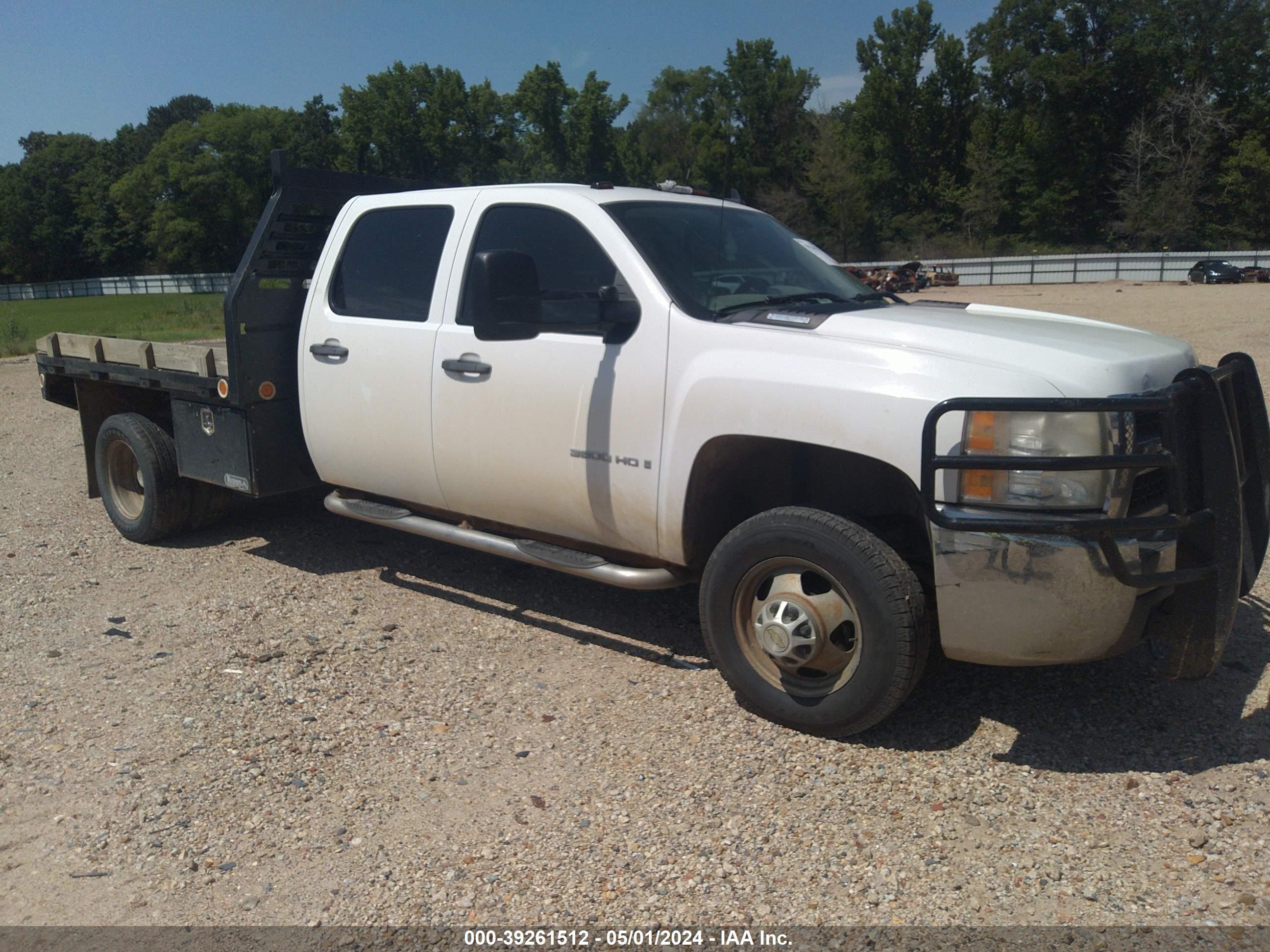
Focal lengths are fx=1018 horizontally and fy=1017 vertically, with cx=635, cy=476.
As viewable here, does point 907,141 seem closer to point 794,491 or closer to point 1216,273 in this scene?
point 1216,273

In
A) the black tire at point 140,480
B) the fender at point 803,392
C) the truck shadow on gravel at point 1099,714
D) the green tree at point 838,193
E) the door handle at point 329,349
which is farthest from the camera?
the green tree at point 838,193

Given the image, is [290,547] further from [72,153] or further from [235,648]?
[72,153]

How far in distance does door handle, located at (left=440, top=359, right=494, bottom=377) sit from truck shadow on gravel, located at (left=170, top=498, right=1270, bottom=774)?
1348 mm

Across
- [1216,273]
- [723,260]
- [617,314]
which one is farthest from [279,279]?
[1216,273]

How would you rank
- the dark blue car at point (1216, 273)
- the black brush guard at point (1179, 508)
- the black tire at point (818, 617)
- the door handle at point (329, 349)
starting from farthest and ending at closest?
the dark blue car at point (1216, 273), the door handle at point (329, 349), the black tire at point (818, 617), the black brush guard at point (1179, 508)

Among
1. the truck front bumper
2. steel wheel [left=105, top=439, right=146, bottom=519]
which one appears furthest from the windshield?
steel wheel [left=105, top=439, right=146, bottom=519]

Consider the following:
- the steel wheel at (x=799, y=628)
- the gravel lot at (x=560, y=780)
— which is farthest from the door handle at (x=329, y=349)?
the steel wheel at (x=799, y=628)

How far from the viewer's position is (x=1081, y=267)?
45938 mm

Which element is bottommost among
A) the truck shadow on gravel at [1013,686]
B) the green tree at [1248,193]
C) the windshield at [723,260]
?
the truck shadow on gravel at [1013,686]

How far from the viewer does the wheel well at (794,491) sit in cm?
390

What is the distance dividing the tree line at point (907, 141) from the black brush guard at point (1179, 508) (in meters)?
54.1

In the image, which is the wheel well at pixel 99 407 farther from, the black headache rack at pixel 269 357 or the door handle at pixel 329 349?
the door handle at pixel 329 349

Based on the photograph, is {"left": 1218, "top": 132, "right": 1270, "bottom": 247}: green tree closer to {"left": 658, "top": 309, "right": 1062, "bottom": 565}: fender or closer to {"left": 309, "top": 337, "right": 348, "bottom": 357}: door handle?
{"left": 309, "top": 337, "right": 348, "bottom": 357}: door handle

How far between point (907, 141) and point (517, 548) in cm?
7685
